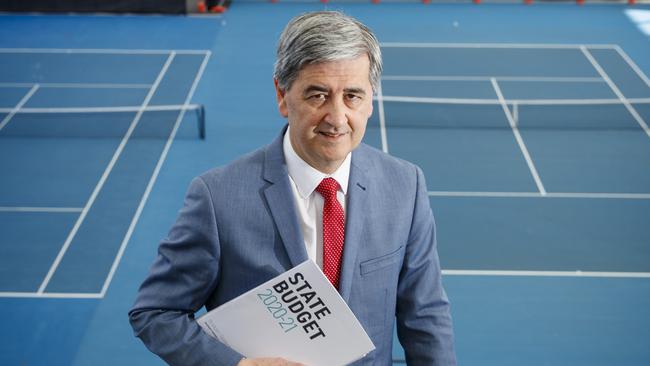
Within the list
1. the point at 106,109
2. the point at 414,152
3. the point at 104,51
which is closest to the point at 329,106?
the point at 414,152

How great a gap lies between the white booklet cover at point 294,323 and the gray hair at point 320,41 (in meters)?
0.57

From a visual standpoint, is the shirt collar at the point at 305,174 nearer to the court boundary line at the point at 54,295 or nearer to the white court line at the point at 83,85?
the court boundary line at the point at 54,295

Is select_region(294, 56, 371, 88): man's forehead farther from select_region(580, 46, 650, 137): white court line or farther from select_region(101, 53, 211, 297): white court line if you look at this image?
select_region(580, 46, 650, 137): white court line

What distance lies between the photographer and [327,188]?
2.62 meters

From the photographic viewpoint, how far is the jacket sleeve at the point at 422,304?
2.67 meters

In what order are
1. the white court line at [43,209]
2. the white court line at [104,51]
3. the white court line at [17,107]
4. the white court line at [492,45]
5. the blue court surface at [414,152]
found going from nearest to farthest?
the blue court surface at [414,152]
the white court line at [43,209]
the white court line at [17,107]
the white court line at [104,51]
the white court line at [492,45]

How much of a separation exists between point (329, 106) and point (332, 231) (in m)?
0.43

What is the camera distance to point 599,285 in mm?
7297

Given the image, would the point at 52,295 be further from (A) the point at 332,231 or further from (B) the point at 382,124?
(A) the point at 332,231

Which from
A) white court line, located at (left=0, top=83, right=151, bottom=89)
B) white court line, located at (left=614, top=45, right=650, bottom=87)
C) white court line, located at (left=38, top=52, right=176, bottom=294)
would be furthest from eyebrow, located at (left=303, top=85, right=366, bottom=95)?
white court line, located at (left=614, top=45, right=650, bottom=87)

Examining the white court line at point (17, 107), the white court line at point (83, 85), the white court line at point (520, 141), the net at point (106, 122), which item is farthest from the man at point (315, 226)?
the white court line at point (83, 85)

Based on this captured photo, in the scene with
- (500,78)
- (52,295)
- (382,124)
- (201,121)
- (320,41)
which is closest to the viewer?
(320,41)

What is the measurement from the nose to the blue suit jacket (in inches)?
12.4

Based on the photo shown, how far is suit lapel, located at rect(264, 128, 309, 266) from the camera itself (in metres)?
2.54
